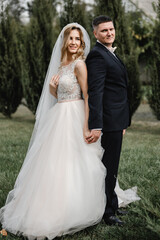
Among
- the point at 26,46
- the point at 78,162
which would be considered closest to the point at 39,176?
the point at 78,162

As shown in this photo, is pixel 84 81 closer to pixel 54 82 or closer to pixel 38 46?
pixel 54 82

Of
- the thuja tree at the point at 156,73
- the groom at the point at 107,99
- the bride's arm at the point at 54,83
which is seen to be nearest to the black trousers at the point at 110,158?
the groom at the point at 107,99

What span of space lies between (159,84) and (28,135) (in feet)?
13.4

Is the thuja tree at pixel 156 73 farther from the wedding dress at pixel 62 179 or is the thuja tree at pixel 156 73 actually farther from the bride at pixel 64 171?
the wedding dress at pixel 62 179

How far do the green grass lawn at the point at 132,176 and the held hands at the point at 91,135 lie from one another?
46cm

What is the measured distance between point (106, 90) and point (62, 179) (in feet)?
3.09

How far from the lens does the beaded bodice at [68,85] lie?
292cm

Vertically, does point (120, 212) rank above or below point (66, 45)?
below

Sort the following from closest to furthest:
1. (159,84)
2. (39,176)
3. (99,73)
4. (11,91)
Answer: (99,73) → (39,176) → (159,84) → (11,91)

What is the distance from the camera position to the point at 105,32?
2.77m

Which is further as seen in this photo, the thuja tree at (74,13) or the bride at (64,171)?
the thuja tree at (74,13)

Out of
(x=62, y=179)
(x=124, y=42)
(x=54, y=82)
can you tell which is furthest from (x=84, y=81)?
(x=124, y=42)

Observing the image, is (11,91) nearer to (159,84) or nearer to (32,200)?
(159,84)

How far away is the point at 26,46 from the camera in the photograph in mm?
11055
